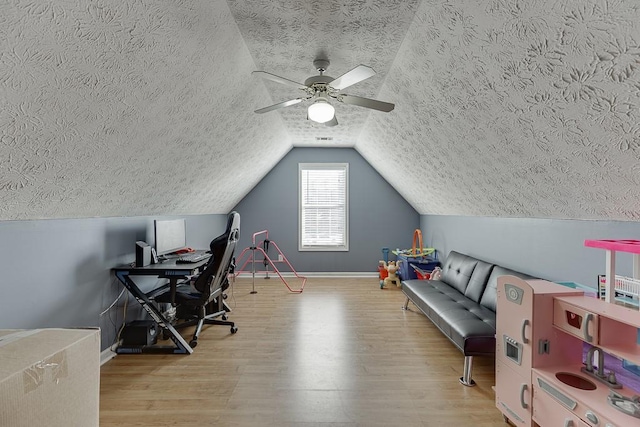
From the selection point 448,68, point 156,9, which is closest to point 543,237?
point 448,68

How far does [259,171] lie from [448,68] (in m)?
3.83

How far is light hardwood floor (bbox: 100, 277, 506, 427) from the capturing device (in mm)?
1971

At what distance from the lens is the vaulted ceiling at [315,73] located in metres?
1.23

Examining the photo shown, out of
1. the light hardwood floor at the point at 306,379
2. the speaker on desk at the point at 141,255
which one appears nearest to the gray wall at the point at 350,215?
the light hardwood floor at the point at 306,379

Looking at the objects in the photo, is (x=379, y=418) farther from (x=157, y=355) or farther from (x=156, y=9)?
(x=156, y=9)

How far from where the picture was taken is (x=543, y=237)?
8.87 ft

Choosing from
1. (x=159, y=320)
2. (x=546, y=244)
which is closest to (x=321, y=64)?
(x=546, y=244)

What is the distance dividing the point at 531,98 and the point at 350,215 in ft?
14.6

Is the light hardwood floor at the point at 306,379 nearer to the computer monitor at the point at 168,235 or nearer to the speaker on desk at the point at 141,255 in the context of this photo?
the speaker on desk at the point at 141,255

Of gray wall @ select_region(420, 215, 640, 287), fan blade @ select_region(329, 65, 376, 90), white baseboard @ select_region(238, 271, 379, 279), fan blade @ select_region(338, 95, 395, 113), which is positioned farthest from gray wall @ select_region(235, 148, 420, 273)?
fan blade @ select_region(329, 65, 376, 90)

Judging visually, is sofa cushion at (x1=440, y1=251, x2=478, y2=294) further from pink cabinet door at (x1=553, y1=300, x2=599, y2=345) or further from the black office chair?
the black office chair

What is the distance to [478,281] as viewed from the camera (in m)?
3.18

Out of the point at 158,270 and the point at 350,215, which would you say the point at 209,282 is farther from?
the point at 350,215

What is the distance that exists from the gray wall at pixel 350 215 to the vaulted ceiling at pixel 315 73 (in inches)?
107
